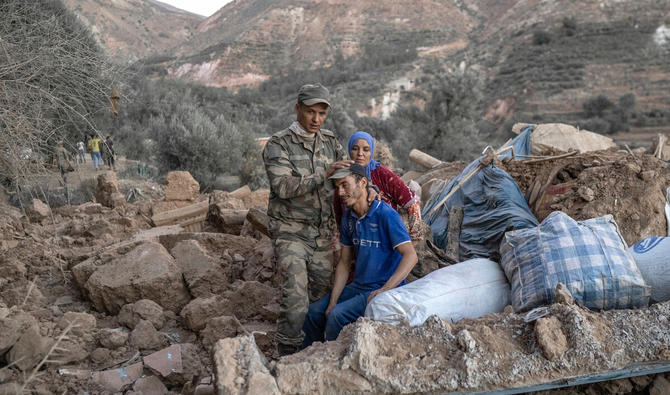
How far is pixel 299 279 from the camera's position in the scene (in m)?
2.78

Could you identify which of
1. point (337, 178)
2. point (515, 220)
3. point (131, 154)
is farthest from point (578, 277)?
point (131, 154)

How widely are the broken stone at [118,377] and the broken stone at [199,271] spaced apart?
91 centimetres

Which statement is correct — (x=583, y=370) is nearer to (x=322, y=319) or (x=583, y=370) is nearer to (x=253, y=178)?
(x=322, y=319)

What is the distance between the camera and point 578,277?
2338 mm

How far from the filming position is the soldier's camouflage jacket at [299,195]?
2.89 metres

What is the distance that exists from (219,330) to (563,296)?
2008mm

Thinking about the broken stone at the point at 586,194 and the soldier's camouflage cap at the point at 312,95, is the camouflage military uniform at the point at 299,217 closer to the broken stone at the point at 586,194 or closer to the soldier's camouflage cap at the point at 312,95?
the soldier's camouflage cap at the point at 312,95

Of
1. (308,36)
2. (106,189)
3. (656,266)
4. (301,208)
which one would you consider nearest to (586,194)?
(656,266)

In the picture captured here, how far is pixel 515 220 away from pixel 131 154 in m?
15.1

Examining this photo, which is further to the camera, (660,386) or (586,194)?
(586,194)

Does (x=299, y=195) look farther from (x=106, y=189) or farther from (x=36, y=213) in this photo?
(x=106, y=189)

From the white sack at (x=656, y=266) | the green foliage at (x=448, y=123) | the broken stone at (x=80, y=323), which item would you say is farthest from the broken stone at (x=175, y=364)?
the green foliage at (x=448, y=123)

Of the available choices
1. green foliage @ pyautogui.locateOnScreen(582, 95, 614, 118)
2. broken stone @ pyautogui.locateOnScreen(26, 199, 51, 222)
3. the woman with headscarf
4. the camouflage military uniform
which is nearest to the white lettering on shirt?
the camouflage military uniform

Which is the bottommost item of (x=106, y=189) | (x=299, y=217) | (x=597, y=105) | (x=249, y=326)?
(x=597, y=105)
